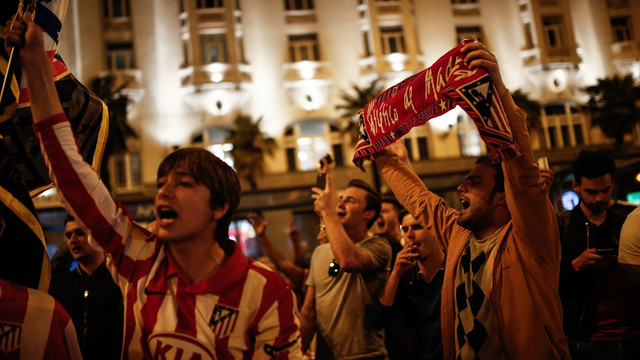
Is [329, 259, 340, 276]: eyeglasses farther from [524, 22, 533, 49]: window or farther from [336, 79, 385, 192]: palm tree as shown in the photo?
[524, 22, 533, 49]: window

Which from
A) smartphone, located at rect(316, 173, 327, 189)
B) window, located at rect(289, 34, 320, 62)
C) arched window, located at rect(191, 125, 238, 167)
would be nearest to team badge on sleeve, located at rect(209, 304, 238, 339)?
smartphone, located at rect(316, 173, 327, 189)

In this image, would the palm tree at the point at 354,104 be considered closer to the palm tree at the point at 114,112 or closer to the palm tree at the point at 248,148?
the palm tree at the point at 248,148

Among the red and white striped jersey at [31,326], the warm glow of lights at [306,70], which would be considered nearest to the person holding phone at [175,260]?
the red and white striped jersey at [31,326]

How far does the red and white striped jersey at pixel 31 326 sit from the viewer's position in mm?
2188

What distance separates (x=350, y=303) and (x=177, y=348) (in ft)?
6.90

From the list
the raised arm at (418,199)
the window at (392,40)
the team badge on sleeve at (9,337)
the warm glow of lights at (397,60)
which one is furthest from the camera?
the window at (392,40)

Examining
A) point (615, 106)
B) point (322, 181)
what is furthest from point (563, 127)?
point (322, 181)

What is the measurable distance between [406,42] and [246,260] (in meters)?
29.6

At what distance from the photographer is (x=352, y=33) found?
101 ft

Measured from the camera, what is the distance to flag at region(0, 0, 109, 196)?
9.41ft

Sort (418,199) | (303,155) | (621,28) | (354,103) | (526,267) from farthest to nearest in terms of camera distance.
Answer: (621,28) → (303,155) → (354,103) → (418,199) → (526,267)

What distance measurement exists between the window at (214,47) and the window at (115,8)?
171 inches

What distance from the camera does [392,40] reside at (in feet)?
101

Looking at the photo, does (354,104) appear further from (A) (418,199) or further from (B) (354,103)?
(A) (418,199)
